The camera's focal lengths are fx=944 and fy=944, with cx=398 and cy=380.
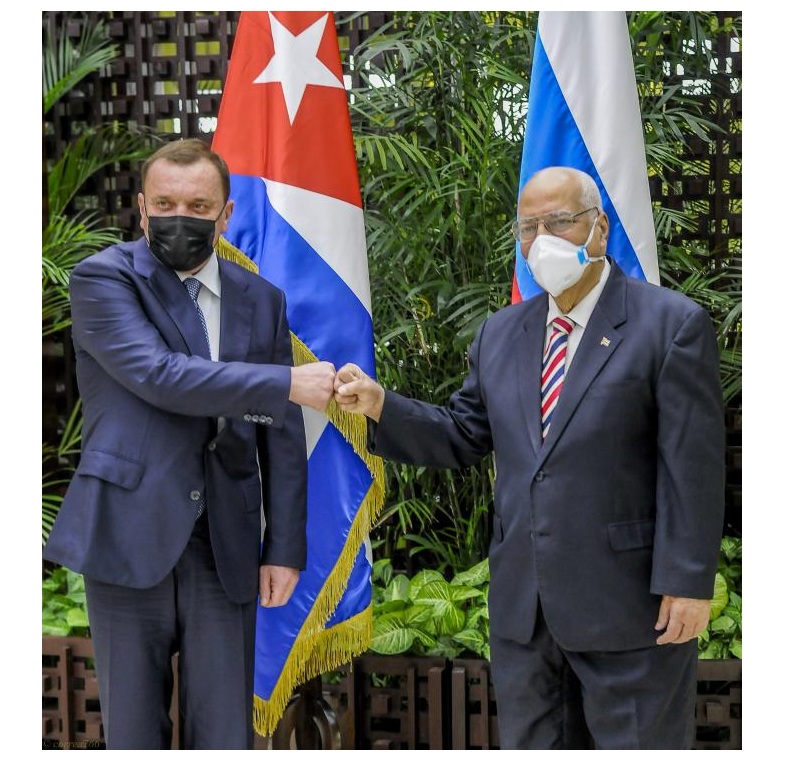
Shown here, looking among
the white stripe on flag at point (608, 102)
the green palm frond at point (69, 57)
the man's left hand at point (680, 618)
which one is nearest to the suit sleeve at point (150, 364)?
the man's left hand at point (680, 618)

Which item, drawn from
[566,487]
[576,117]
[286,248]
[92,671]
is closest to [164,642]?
[566,487]

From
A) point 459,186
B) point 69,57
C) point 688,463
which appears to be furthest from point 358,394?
point 69,57

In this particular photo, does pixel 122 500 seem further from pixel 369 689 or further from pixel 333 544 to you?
pixel 369 689

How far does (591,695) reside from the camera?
1.94 meters

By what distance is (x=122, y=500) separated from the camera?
6.53 feet

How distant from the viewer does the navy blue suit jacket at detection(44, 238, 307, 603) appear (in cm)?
197

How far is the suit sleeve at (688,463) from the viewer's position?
185 centimetres

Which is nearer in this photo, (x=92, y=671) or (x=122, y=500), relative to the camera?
(x=122, y=500)

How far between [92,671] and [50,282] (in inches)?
62.8

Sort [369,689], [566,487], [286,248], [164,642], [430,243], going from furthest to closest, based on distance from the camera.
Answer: [430,243], [369,689], [286,248], [164,642], [566,487]

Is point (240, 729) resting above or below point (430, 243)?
below

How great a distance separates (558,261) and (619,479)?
1.52 ft

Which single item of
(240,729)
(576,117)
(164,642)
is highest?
(576,117)

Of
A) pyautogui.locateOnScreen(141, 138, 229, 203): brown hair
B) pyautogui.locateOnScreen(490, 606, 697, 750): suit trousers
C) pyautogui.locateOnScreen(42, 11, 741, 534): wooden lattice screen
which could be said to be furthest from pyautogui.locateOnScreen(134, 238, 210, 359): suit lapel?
pyautogui.locateOnScreen(42, 11, 741, 534): wooden lattice screen
